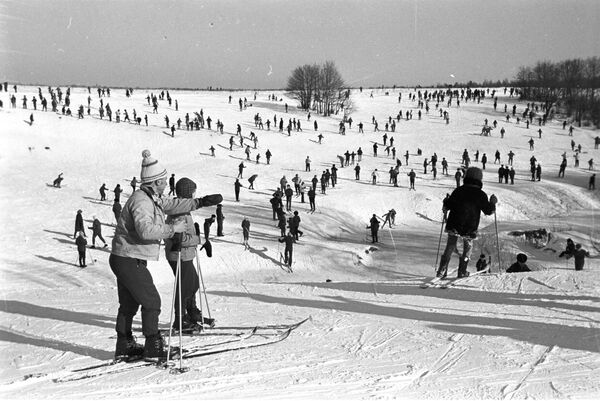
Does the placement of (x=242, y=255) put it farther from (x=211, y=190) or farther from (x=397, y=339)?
(x=397, y=339)

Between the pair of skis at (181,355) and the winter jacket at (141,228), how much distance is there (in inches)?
37.7

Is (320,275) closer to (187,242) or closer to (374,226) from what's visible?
(374,226)

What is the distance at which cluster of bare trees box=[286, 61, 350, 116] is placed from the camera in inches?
2685

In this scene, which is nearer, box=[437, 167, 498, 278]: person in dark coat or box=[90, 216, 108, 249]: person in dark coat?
box=[437, 167, 498, 278]: person in dark coat

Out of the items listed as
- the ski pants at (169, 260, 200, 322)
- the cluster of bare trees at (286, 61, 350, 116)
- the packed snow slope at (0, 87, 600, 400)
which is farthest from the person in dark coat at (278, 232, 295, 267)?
the cluster of bare trees at (286, 61, 350, 116)

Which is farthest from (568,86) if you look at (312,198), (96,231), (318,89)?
(96,231)

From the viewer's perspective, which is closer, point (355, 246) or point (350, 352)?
point (350, 352)

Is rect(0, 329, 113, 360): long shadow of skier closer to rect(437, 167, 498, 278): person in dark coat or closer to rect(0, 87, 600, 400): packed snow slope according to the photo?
rect(0, 87, 600, 400): packed snow slope

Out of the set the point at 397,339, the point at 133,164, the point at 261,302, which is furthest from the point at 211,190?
the point at 397,339

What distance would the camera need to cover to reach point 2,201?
2608 centimetres

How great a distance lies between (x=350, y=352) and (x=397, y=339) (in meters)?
0.64

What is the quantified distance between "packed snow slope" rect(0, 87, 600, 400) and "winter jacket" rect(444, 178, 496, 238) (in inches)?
35.0

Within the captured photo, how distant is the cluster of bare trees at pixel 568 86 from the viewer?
68.1 m

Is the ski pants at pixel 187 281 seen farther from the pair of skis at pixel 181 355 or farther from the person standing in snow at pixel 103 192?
the person standing in snow at pixel 103 192
